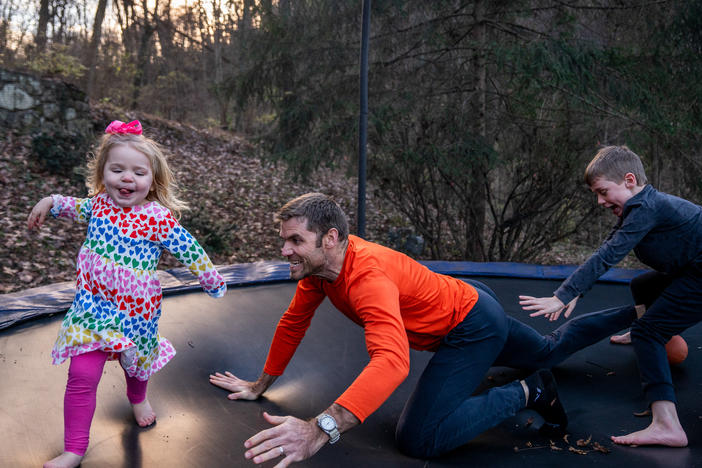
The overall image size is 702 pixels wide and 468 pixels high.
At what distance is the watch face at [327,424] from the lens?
44.5 inches

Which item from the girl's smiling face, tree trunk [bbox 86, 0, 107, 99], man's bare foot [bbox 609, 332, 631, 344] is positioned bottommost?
man's bare foot [bbox 609, 332, 631, 344]

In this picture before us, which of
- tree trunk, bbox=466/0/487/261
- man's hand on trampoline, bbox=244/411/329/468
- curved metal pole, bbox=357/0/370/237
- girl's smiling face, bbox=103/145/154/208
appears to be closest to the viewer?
man's hand on trampoline, bbox=244/411/329/468

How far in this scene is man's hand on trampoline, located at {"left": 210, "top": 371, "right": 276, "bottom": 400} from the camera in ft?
5.92

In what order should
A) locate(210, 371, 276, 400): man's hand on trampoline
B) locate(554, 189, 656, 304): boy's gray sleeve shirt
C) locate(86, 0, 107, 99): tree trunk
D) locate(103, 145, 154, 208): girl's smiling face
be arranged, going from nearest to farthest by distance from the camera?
1. locate(103, 145, 154, 208): girl's smiling face
2. locate(554, 189, 656, 304): boy's gray sleeve shirt
3. locate(210, 371, 276, 400): man's hand on trampoline
4. locate(86, 0, 107, 99): tree trunk

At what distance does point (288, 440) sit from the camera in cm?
107

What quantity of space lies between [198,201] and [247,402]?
14.1 ft

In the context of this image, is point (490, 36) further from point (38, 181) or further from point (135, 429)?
point (135, 429)

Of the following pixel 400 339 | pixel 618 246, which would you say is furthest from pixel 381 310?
pixel 618 246

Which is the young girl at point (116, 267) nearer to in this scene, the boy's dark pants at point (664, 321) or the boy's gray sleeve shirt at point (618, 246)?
the boy's gray sleeve shirt at point (618, 246)

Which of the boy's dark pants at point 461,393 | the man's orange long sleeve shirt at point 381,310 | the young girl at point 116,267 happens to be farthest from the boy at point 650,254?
the young girl at point 116,267

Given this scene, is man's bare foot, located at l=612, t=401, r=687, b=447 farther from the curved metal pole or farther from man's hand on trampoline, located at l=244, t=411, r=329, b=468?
the curved metal pole

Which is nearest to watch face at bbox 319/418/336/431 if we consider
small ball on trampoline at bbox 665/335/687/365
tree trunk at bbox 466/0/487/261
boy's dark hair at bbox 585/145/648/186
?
boy's dark hair at bbox 585/145/648/186

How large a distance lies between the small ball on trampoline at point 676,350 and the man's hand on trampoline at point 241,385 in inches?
56.6

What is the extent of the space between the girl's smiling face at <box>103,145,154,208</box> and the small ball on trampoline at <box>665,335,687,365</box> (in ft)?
6.16
